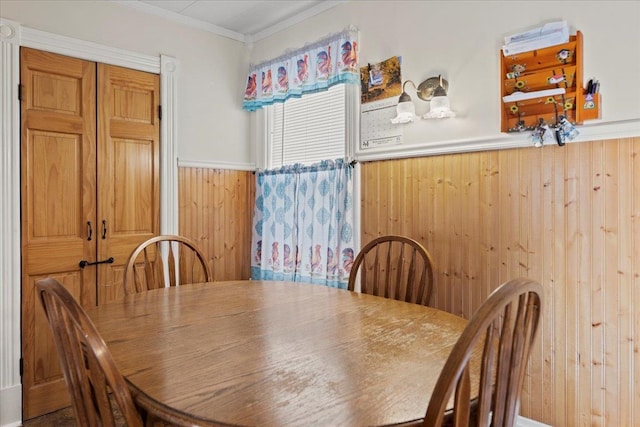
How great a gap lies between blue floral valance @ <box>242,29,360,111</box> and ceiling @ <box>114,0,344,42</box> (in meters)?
0.27

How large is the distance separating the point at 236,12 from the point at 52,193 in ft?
5.75

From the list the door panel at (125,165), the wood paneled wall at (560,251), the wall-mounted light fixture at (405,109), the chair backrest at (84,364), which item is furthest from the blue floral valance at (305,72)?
the chair backrest at (84,364)

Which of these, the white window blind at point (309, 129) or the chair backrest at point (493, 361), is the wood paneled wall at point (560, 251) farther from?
the chair backrest at point (493, 361)

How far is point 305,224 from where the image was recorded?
10.1ft

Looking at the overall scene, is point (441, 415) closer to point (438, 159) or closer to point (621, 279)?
point (621, 279)

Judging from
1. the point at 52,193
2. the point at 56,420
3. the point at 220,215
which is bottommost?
the point at 56,420

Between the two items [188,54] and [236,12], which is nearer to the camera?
[236,12]

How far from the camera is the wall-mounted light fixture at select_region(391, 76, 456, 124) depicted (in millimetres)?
2260

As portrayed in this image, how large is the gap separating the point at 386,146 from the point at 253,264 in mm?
1544

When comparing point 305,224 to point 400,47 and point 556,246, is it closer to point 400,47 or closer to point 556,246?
point 400,47

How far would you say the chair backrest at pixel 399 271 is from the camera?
6.16 ft

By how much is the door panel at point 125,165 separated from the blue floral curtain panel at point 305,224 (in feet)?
2.68

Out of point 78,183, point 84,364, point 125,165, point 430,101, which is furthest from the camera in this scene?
point 125,165

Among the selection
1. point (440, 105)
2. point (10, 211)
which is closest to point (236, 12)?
point (440, 105)
